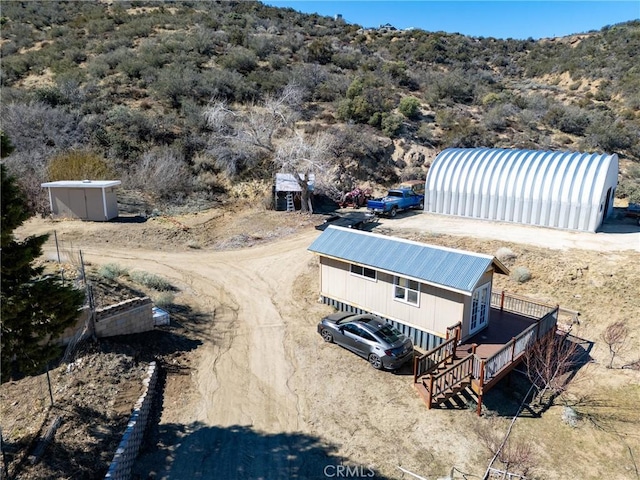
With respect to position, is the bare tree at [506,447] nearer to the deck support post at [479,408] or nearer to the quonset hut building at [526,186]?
the deck support post at [479,408]

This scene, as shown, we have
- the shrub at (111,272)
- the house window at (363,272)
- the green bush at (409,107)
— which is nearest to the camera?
the house window at (363,272)

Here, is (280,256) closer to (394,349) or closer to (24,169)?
(394,349)

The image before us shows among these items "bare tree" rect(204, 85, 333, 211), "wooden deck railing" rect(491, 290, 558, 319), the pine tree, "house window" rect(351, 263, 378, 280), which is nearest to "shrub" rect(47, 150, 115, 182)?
"bare tree" rect(204, 85, 333, 211)

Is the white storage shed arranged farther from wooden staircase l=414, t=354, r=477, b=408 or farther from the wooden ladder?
wooden staircase l=414, t=354, r=477, b=408

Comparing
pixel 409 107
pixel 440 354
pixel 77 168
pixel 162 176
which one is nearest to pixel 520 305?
pixel 440 354

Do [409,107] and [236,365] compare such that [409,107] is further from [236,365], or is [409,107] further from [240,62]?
[236,365]

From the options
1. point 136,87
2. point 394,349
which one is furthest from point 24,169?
point 394,349

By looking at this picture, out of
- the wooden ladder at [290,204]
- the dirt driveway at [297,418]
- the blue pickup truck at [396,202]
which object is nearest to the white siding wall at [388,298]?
the dirt driveway at [297,418]

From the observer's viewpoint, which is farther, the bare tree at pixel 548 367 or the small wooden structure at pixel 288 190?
the small wooden structure at pixel 288 190
